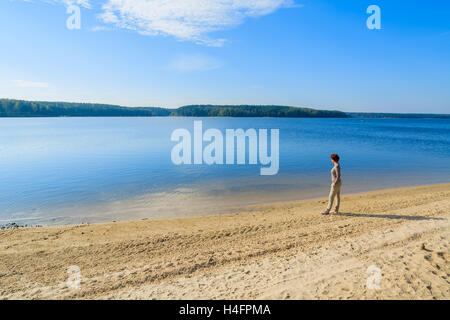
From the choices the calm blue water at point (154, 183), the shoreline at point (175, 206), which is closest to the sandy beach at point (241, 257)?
the shoreline at point (175, 206)

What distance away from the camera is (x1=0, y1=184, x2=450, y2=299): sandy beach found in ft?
16.4

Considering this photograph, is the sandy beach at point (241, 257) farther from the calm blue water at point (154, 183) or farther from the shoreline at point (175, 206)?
the calm blue water at point (154, 183)

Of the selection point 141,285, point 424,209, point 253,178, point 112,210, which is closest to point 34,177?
point 112,210

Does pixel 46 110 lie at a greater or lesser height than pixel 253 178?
greater

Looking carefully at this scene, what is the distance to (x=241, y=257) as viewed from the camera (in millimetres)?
6309

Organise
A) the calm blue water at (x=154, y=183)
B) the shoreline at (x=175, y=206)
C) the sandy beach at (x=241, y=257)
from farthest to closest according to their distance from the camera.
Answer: the calm blue water at (x=154, y=183) → the shoreline at (x=175, y=206) → the sandy beach at (x=241, y=257)

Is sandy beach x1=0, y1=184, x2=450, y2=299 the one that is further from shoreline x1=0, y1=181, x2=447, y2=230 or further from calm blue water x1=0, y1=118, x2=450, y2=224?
calm blue water x1=0, y1=118, x2=450, y2=224

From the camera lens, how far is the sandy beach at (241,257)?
5008 mm

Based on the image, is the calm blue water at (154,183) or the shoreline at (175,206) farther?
the calm blue water at (154,183)

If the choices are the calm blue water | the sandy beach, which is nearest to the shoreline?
the calm blue water

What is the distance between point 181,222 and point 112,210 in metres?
4.10

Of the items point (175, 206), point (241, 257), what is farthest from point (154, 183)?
point (241, 257)

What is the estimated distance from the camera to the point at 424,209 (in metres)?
9.94
